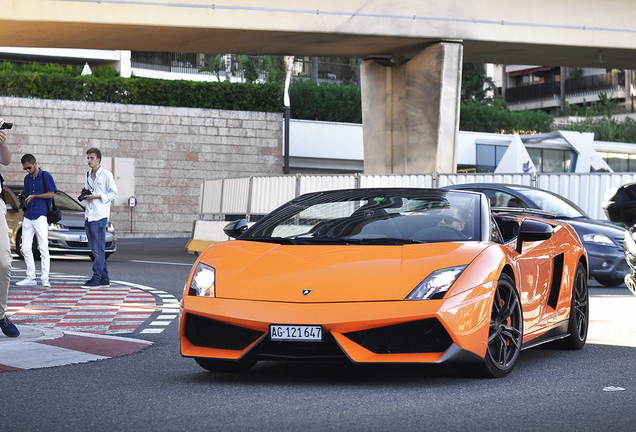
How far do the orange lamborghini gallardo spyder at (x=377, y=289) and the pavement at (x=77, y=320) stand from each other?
5.01 ft

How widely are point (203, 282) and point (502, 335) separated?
190 cm

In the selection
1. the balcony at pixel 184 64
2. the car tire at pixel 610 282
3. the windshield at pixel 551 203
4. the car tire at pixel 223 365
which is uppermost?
the balcony at pixel 184 64

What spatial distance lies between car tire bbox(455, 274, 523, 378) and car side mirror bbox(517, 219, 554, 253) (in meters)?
0.44

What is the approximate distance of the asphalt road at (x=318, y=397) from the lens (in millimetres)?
4715

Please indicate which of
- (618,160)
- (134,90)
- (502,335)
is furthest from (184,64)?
(502,335)

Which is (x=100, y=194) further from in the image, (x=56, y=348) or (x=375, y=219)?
(x=375, y=219)

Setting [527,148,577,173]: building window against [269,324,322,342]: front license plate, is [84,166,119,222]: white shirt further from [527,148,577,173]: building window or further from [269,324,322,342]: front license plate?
[527,148,577,173]: building window

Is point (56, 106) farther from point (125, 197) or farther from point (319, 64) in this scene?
point (319, 64)

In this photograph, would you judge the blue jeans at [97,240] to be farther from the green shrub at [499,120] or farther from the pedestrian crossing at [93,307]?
the green shrub at [499,120]

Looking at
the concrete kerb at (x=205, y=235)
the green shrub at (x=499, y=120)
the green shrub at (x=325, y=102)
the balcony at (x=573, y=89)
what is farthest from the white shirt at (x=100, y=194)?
the balcony at (x=573, y=89)

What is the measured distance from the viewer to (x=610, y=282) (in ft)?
47.6

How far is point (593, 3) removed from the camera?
24531 millimetres

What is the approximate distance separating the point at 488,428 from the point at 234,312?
5.73 ft

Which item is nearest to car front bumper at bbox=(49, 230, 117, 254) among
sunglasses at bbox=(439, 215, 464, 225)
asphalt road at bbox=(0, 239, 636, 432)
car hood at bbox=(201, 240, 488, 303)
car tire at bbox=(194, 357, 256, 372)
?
asphalt road at bbox=(0, 239, 636, 432)
